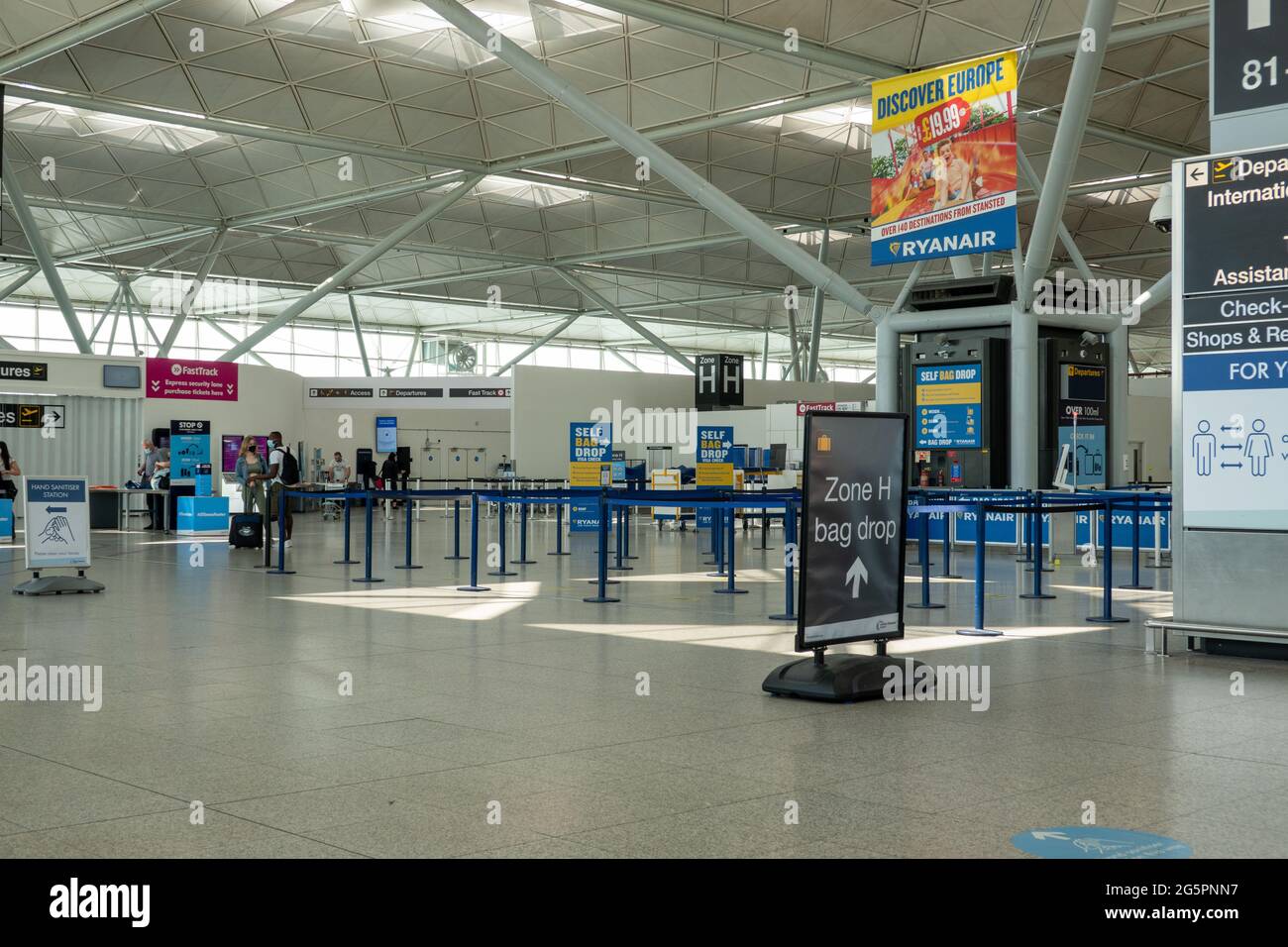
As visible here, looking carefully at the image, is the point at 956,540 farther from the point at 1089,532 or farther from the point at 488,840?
the point at 488,840

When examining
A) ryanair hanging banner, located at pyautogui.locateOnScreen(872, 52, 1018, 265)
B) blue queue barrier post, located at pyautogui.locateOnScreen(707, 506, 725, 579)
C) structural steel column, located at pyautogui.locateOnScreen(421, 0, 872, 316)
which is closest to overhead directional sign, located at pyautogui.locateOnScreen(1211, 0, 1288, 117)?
ryanair hanging banner, located at pyautogui.locateOnScreen(872, 52, 1018, 265)

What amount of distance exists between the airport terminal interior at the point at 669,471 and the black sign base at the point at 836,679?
42mm

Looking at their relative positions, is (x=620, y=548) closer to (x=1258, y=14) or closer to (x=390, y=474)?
(x=1258, y=14)

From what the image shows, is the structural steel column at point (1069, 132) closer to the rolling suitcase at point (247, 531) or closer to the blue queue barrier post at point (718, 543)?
the blue queue barrier post at point (718, 543)

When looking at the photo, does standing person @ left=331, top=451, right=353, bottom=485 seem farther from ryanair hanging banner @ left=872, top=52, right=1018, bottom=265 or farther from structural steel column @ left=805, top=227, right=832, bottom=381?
ryanair hanging banner @ left=872, top=52, right=1018, bottom=265

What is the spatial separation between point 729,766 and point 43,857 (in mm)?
2668

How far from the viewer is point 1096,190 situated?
35.2m

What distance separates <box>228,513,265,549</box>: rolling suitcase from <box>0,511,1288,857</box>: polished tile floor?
9551 millimetres

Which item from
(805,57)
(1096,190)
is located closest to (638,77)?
(805,57)

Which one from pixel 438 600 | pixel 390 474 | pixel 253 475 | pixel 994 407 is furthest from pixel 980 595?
pixel 390 474

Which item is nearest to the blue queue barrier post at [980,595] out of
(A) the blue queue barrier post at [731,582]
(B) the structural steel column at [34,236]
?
(A) the blue queue barrier post at [731,582]

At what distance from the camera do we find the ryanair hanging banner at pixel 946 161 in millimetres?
16016

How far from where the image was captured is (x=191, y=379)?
32.4 metres

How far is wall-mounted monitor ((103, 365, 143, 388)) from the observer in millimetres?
29953
